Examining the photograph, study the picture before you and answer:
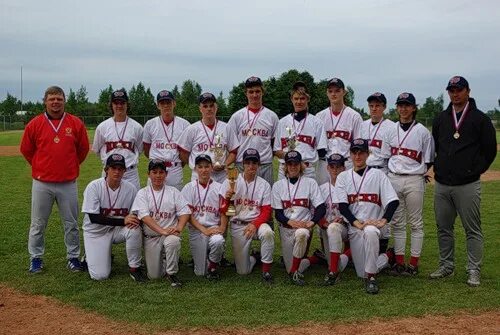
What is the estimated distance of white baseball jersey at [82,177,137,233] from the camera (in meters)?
6.18

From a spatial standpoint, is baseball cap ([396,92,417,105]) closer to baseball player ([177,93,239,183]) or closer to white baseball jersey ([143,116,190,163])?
baseball player ([177,93,239,183])

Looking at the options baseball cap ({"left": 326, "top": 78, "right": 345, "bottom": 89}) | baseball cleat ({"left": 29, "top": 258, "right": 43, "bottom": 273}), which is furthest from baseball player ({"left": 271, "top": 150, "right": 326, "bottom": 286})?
baseball cleat ({"left": 29, "top": 258, "right": 43, "bottom": 273})

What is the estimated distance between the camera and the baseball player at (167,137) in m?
6.72

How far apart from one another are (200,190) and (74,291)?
70.2 inches

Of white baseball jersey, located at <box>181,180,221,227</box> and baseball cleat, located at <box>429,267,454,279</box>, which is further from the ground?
white baseball jersey, located at <box>181,180,221,227</box>

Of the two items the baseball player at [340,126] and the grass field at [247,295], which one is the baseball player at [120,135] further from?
the baseball player at [340,126]

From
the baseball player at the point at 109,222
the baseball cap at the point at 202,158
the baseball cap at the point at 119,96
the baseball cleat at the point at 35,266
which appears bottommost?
the baseball cleat at the point at 35,266

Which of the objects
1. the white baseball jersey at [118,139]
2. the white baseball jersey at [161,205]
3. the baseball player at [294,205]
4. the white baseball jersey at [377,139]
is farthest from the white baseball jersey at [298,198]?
the white baseball jersey at [118,139]

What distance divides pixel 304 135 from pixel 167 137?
67.8 inches

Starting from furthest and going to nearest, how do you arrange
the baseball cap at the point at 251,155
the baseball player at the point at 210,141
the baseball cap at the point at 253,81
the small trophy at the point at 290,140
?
1. the baseball player at the point at 210,141
2. the baseball cap at the point at 253,81
3. the small trophy at the point at 290,140
4. the baseball cap at the point at 251,155

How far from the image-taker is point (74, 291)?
559 cm

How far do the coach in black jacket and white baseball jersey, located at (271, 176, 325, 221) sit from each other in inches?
54.2

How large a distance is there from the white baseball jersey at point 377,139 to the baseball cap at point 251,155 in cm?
142

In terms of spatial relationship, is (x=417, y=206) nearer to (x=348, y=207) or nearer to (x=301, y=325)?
(x=348, y=207)
